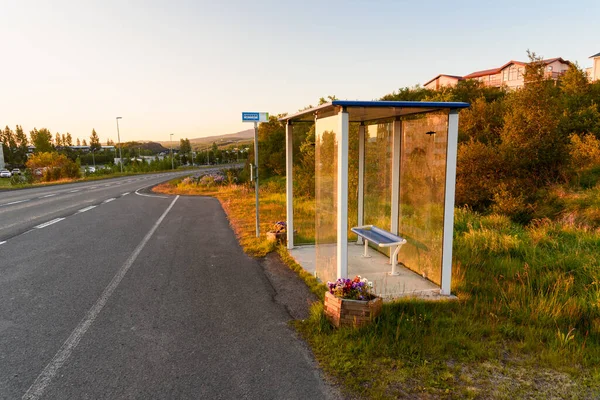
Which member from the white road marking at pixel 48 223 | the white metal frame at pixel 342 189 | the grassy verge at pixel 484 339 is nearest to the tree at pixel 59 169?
the white road marking at pixel 48 223

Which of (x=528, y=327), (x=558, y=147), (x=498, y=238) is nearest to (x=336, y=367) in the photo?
(x=528, y=327)

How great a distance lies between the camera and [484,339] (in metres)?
4.48

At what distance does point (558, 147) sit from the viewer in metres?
14.5

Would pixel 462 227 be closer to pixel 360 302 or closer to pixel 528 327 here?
pixel 528 327

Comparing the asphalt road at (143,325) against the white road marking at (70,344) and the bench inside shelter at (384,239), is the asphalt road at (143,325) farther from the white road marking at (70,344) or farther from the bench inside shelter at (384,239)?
the bench inside shelter at (384,239)

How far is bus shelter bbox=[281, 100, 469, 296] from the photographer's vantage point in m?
5.29

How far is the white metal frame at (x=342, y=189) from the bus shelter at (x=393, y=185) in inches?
0.5

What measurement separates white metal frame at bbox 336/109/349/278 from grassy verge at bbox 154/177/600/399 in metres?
0.71

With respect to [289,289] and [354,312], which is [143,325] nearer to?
[289,289]

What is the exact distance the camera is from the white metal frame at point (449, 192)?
5301 mm

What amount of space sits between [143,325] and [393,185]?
473 cm

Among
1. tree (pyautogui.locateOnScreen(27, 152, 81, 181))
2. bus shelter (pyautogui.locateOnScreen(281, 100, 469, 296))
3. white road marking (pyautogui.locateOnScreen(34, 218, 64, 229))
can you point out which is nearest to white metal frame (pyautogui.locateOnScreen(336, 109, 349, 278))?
bus shelter (pyautogui.locateOnScreen(281, 100, 469, 296))

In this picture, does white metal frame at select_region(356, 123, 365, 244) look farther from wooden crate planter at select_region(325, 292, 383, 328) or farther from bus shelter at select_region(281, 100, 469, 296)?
wooden crate planter at select_region(325, 292, 383, 328)

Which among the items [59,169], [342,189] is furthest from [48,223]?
[59,169]
